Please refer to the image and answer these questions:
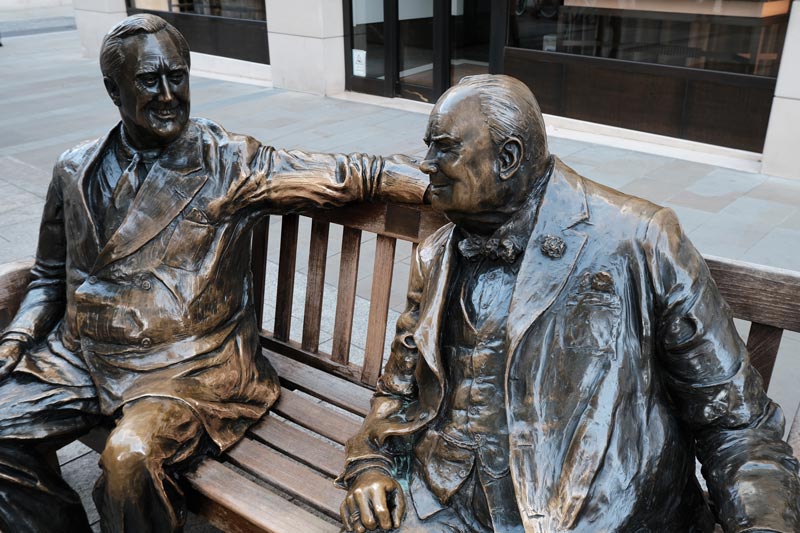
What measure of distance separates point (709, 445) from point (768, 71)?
21.8ft

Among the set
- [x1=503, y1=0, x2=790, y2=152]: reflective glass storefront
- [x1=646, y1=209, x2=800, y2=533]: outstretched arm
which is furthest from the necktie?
[x1=503, y1=0, x2=790, y2=152]: reflective glass storefront

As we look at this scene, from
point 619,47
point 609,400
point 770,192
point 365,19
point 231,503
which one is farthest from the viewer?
point 365,19

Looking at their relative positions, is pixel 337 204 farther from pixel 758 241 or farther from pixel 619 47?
pixel 619 47

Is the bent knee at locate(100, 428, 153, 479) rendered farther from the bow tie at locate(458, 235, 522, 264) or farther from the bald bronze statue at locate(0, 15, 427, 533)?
the bow tie at locate(458, 235, 522, 264)

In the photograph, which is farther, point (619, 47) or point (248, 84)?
point (248, 84)

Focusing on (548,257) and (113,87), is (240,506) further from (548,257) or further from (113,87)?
(113,87)

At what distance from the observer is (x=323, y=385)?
10.7ft

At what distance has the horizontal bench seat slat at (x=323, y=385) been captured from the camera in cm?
312

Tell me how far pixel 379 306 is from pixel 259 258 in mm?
672

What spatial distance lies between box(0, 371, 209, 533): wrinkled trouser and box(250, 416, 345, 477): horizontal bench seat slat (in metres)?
0.26

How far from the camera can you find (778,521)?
5.52 ft

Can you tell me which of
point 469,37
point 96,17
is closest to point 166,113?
point 469,37

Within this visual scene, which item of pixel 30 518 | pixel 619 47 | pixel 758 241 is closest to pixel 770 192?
pixel 758 241

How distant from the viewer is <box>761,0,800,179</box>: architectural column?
22.5ft
